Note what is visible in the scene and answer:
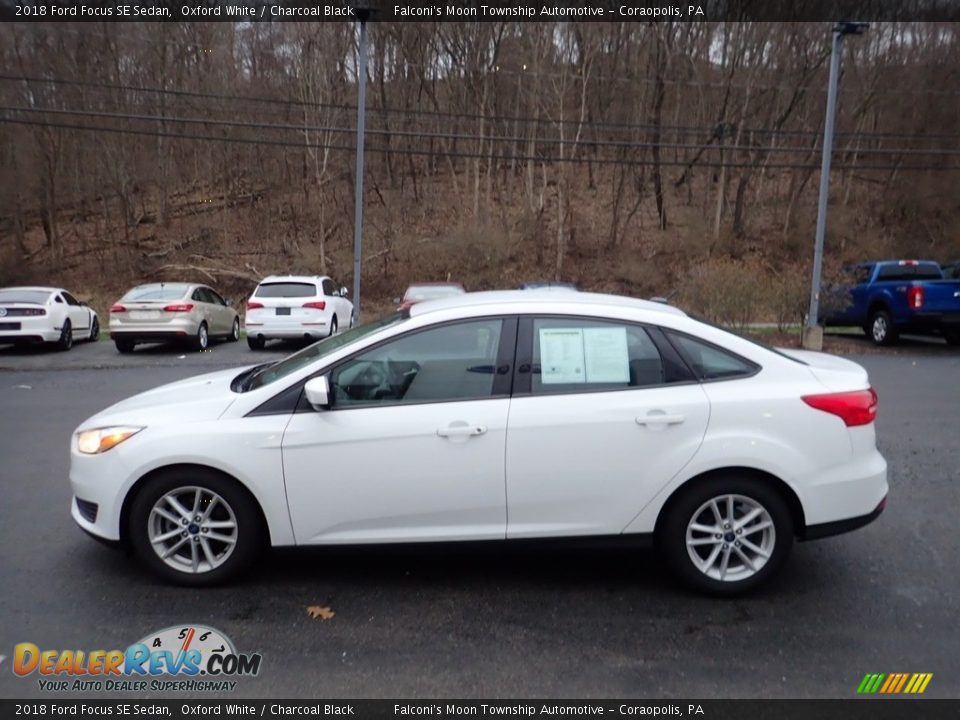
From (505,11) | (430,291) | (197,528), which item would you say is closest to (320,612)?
(197,528)

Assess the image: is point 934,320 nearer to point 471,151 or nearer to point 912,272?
point 912,272

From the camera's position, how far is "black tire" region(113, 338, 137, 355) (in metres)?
15.2

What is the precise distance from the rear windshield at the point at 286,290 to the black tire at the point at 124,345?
8.99 ft

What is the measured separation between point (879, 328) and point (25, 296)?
1822cm

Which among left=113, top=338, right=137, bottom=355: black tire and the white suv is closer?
left=113, top=338, right=137, bottom=355: black tire

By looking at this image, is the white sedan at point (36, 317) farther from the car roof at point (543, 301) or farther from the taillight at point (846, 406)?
the taillight at point (846, 406)

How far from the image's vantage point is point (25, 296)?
15438 mm

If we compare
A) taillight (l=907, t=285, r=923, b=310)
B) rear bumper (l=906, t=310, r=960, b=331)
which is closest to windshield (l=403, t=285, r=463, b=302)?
taillight (l=907, t=285, r=923, b=310)

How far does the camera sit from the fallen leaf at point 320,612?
372cm

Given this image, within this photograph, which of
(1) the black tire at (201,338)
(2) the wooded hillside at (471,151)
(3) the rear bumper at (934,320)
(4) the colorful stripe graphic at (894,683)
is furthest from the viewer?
(2) the wooded hillside at (471,151)

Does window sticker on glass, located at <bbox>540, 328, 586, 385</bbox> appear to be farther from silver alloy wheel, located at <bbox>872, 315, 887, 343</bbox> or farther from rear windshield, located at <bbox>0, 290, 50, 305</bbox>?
rear windshield, located at <bbox>0, 290, 50, 305</bbox>

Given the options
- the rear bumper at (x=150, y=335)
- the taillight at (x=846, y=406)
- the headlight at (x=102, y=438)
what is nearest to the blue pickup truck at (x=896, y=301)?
the taillight at (x=846, y=406)

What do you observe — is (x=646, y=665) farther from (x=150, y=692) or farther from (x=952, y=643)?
(x=150, y=692)
